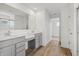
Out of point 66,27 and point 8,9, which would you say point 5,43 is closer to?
point 8,9

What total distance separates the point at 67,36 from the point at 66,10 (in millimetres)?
1283

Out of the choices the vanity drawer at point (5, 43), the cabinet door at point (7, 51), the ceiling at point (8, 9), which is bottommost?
the cabinet door at point (7, 51)

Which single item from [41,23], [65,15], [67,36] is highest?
[65,15]

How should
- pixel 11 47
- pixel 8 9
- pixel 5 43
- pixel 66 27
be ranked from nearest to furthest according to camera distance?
1. pixel 5 43
2. pixel 11 47
3. pixel 8 9
4. pixel 66 27

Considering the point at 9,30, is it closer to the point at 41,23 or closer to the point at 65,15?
the point at 41,23

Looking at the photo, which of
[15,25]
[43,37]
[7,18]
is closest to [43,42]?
[43,37]

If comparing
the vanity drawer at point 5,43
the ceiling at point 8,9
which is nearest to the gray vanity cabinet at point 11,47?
the vanity drawer at point 5,43

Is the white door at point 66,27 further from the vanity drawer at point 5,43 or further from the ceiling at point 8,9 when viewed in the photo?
the vanity drawer at point 5,43

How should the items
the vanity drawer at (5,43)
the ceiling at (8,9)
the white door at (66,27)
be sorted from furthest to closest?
the white door at (66,27), the ceiling at (8,9), the vanity drawer at (5,43)

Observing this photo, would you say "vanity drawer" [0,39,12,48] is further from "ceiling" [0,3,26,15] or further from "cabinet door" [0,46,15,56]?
"ceiling" [0,3,26,15]

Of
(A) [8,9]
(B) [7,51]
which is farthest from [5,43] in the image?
(A) [8,9]

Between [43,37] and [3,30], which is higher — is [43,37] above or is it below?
below

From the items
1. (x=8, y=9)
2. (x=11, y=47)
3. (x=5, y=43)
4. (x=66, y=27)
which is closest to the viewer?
(x=5, y=43)

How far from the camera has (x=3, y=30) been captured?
8.41 feet
